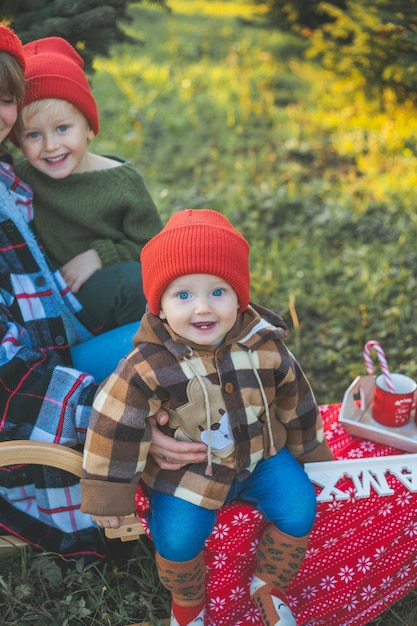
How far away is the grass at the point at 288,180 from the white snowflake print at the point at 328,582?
263 mm

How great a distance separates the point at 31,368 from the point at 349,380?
193 centimetres

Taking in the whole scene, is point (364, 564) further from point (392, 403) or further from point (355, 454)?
point (392, 403)

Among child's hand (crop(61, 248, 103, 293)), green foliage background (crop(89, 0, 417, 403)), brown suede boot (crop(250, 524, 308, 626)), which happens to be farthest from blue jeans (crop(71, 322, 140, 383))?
green foliage background (crop(89, 0, 417, 403))

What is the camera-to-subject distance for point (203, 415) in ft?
6.37

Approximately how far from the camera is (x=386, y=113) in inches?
229

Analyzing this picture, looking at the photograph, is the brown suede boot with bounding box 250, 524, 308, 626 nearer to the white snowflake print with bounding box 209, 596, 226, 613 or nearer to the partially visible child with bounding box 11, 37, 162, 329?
the white snowflake print with bounding box 209, 596, 226, 613

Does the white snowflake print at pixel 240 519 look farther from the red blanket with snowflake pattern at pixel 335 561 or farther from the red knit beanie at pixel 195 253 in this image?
the red knit beanie at pixel 195 253

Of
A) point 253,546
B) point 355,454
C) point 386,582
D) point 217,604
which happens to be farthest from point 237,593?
point 355,454

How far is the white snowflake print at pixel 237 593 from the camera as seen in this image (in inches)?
84.2

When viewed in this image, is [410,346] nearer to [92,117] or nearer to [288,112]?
[92,117]

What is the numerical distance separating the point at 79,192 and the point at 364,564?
1.64 m

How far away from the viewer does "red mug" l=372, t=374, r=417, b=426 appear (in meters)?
2.44

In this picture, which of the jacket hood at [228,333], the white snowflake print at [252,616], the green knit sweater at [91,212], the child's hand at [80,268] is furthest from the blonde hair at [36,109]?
the white snowflake print at [252,616]

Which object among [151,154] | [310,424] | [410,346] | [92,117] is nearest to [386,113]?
[151,154]
